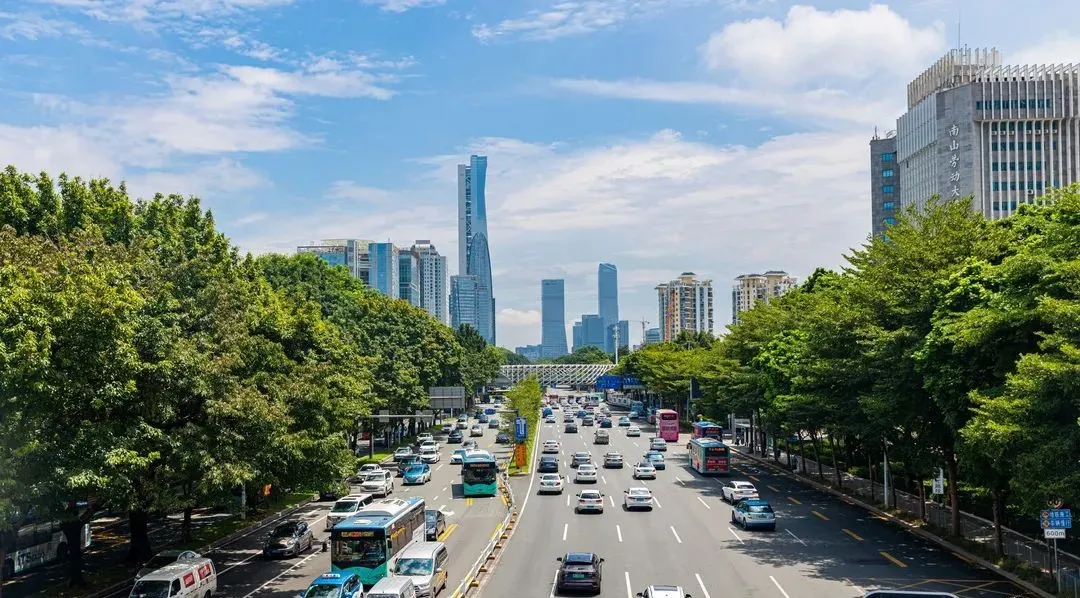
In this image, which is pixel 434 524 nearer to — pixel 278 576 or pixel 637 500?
pixel 278 576

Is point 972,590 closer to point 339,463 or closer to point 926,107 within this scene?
point 339,463

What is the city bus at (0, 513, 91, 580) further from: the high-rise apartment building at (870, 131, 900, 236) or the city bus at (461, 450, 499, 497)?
the high-rise apartment building at (870, 131, 900, 236)

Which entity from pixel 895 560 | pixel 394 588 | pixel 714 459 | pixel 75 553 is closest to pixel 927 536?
pixel 895 560

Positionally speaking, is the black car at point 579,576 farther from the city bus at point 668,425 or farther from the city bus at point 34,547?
the city bus at point 668,425

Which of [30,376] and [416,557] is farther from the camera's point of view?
[416,557]

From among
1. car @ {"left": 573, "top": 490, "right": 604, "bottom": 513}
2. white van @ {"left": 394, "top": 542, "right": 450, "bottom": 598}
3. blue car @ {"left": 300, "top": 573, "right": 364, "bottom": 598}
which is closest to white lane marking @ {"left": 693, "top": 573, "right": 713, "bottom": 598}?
white van @ {"left": 394, "top": 542, "right": 450, "bottom": 598}

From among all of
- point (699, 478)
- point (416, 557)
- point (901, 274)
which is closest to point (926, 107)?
point (699, 478)

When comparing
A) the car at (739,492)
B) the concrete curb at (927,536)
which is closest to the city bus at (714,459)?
the concrete curb at (927,536)
